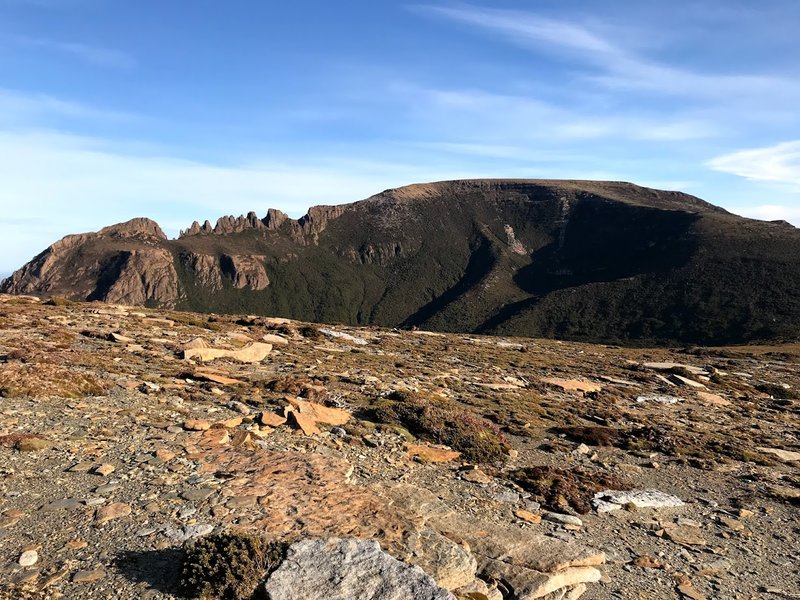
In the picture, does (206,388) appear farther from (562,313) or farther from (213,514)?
(562,313)

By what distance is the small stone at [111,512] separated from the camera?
7.80 m

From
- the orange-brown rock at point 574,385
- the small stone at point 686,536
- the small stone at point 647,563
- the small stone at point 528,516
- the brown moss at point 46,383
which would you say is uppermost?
the brown moss at point 46,383

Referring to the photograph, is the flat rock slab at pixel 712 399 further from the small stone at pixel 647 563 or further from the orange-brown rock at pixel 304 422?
the orange-brown rock at pixel 304 422

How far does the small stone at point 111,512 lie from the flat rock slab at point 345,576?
125 inches

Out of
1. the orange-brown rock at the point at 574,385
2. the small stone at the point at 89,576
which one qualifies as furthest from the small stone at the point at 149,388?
the orange-brown rock at the point at 574,385

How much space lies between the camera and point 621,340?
149000mm

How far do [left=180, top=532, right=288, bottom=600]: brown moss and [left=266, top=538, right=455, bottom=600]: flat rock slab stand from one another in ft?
0.77

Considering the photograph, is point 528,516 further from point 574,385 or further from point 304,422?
point 574,385

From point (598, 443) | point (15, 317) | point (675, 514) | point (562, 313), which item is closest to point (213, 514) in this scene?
Result: point (675, 514)

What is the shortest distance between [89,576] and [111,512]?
167cm

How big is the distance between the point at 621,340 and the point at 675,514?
151 meters

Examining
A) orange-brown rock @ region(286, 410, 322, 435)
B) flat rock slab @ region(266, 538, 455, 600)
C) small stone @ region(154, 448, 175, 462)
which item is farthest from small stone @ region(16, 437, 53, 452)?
flat rock slab @ region(266, 538, 455, 600)

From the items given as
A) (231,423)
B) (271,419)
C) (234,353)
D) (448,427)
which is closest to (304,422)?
(271,419)

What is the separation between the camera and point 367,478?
1062cm
